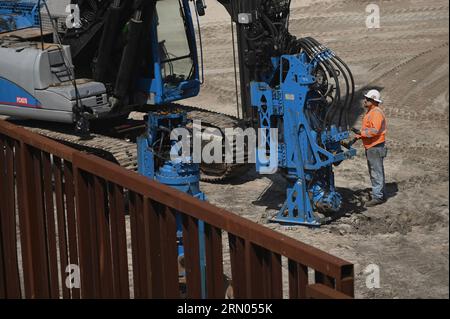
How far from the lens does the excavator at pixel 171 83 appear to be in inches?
428

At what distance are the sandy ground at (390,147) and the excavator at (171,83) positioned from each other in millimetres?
554

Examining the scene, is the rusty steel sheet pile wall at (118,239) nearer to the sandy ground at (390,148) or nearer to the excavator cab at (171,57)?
the sandy ground at (390,148)

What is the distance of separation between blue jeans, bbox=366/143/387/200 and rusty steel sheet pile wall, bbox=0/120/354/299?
6.59m

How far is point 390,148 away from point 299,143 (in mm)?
3906

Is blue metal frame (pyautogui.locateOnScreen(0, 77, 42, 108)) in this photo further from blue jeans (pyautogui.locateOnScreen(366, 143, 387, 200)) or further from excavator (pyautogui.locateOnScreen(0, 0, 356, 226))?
blue jeans (pyautogui.locateOnScreen(366, 143, 387, 200))

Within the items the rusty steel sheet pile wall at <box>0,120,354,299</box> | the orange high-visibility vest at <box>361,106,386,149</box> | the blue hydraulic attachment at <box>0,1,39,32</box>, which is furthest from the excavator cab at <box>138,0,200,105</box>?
the rusty steel sheet pile wall at <box>0,120,354,299</box>

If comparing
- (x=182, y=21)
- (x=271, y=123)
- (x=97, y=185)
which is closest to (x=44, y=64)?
(x=182, y=21)

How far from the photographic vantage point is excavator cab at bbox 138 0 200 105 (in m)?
13.1

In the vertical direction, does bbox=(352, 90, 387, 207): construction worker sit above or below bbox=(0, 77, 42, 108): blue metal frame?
below

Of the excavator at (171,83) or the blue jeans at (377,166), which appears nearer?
the excavator at (171,83)

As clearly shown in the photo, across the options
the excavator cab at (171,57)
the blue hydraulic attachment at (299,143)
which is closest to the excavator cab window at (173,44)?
the excavator cab at (171,57)

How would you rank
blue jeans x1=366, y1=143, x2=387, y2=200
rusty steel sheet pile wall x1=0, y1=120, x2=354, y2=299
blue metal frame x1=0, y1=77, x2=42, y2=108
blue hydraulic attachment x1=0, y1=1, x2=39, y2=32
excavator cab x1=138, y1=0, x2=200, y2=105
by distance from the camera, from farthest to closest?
blue hydraulic attachment x1=0, y1=1, x2=39, y2=32
excavator cab x1=138, y1=0, x2=200, y2=105
blue metal frame x1=0, y1=77, x2=42, y2=108
blue jeans x1=366, y1=143, x2=387, y2=200
rusty steel sheet pile wall x1=0, y1=120, x2=354, y2=299

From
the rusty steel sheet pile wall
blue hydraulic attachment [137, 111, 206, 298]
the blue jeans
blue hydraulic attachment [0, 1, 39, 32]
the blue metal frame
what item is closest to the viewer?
the rusty steel sheet pile wall

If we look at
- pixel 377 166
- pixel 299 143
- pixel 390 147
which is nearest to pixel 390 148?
pixel 390 147
